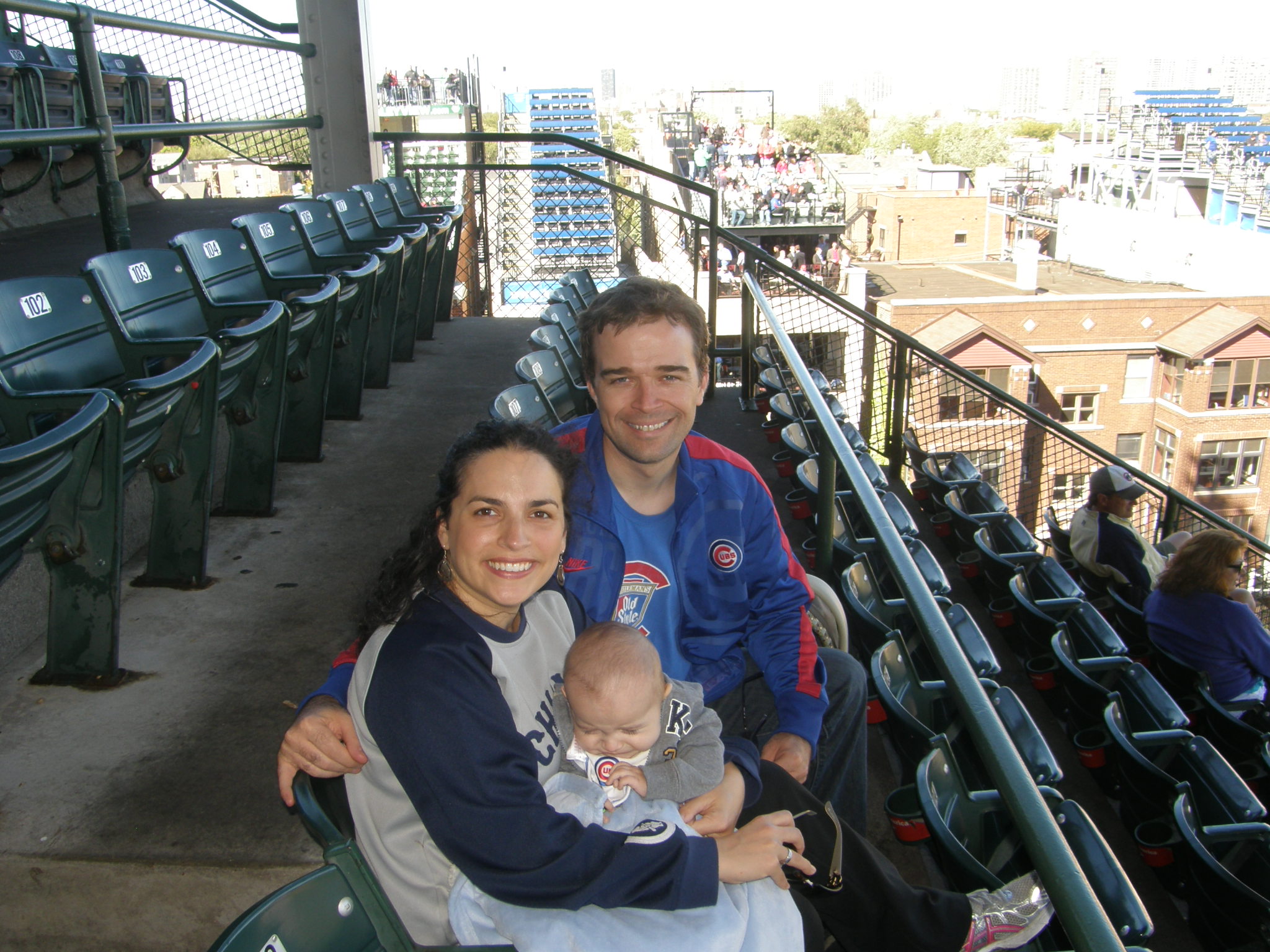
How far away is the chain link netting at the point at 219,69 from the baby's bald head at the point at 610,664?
18.9ft

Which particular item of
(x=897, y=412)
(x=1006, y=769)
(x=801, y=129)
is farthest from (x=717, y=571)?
(x=801, y=129)

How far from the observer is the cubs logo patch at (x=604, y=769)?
1.42 metres

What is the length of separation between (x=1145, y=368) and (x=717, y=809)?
26528 mm

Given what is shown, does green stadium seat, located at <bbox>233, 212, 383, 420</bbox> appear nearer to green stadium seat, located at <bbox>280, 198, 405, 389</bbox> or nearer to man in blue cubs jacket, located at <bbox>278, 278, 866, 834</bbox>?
green stadium seat, located at <bbox>280, 198, 405, 389</bbox>

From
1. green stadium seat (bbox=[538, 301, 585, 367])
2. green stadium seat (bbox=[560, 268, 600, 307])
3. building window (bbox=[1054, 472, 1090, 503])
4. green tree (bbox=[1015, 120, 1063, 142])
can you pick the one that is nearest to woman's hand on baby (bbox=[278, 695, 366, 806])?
green stadium seat (bbox=[538, 301, 585, 367])

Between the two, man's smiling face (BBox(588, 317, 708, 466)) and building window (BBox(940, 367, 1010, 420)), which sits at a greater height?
man's smiling face (BBox(588, 317, 708, 466))

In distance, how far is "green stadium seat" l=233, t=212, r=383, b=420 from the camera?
375 centimetres

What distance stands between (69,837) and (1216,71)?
233m

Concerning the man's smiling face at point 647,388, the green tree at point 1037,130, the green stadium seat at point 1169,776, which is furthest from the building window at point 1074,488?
the green tree at point 1037,130

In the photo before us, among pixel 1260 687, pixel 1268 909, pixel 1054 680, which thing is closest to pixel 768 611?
pixel 1268 909

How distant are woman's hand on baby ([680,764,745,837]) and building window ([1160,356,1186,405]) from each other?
25.7 metres

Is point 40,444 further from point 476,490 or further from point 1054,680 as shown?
point 1054,680

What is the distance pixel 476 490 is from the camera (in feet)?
4.50

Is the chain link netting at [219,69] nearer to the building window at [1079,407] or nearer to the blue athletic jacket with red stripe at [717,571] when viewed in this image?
the blue athletic jacket with red stripe at [717,571]
